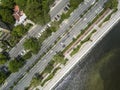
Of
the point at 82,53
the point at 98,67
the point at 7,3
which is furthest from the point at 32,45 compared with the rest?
the point at 98,67

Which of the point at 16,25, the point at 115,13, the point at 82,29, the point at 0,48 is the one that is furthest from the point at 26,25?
the point at 115,13

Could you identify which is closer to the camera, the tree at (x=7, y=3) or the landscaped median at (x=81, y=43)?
the landscaped median at (x=81, y=43)

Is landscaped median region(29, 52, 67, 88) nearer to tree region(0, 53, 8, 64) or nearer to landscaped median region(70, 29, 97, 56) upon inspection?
landscaped median region(70, 29, 97, 56)

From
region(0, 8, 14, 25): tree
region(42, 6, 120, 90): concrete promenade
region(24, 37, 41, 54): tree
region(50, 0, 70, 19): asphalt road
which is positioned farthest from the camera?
region(50, 0, 70, 19): asphalt road

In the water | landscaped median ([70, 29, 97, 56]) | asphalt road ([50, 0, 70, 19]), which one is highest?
asphalt road ([50, 0, 70, 19])

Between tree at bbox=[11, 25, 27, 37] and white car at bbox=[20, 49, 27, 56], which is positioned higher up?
tree at bbox=[11, 25, 27, 37]

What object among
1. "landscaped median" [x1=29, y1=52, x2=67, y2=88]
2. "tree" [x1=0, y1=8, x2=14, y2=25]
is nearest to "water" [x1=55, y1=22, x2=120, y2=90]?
"landscaped median" [x1=29, y1=52, x2=67, y2=88]

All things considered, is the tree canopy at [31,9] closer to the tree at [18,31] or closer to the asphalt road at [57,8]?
the asphalt road at [57,8]

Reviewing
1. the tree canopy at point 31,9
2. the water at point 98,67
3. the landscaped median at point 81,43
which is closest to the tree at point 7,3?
the tree canopy at point 31,9

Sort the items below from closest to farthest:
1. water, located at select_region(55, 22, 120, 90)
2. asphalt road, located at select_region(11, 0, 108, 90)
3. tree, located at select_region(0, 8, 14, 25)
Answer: water, located at select_region(55, 22, 120, 90) < tree, located at select_region(0, 8, 14, 25) < asphalt road, located at select_region(11, 0, 108, 90)
